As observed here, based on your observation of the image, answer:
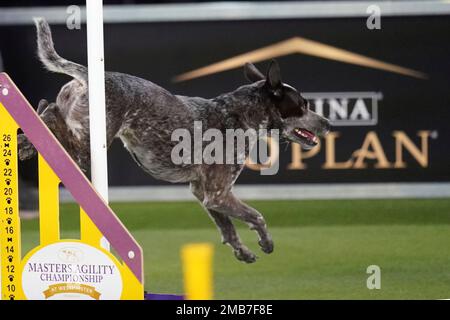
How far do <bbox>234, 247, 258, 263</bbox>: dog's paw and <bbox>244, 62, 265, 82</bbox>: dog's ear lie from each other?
628 millimetres

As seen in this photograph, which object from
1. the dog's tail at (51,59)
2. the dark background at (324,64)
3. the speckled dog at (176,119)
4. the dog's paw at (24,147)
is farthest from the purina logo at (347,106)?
the dog's paw at (24,147)

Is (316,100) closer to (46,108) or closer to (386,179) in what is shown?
(386,179)

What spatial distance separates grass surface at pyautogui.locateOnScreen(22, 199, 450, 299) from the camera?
3881 mm

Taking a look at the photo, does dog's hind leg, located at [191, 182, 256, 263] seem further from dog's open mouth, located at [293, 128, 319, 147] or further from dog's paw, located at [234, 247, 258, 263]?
dog's open mouth, located at [293, 128, 319, 147]

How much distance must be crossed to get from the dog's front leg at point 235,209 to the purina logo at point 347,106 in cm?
64

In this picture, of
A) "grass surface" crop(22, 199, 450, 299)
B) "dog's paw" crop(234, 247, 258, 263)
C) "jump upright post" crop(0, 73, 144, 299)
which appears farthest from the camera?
"grass surface" crop(22, 199, 450, 299)

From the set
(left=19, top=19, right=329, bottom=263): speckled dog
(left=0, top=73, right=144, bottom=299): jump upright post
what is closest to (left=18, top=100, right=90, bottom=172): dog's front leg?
(left=19, top=19, right=329, bottom=263): speckled dog

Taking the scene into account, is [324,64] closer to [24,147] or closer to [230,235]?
[230,235]

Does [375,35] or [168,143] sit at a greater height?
[375,35]
